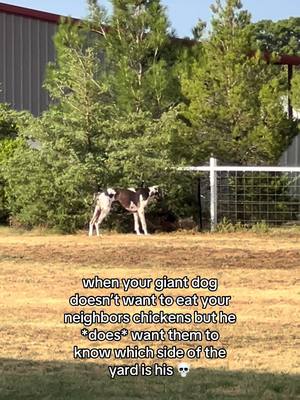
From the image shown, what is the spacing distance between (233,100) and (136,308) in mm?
12759

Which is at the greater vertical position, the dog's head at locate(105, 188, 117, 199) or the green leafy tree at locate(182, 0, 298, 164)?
the green leafy tree at locate(182, 0, 298, 164)

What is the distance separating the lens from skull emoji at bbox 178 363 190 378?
6.91 metres

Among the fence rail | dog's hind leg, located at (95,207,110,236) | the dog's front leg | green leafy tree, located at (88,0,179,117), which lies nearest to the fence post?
the fence rail

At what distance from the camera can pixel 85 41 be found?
24016 millimetres

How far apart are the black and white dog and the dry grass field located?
482 millimetres

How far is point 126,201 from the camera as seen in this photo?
63.7 ft

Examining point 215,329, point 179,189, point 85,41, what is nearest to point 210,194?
point 179,189

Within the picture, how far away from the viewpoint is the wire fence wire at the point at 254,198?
69.7 feet

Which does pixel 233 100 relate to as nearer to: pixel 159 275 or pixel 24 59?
pixel 24 59

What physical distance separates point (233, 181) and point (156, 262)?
7.37m

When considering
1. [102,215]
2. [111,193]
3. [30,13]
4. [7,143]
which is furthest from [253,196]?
[30,13]

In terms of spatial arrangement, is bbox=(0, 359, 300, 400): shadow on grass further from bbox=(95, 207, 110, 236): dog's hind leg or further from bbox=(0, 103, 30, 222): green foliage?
bbox=(0, 103, 30, 222): green foliage

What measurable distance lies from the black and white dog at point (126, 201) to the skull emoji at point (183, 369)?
39.6ft

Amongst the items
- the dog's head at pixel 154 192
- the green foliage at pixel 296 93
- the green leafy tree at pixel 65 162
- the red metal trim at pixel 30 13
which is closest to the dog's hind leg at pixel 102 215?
the green leafy tree at pixel 65 162
